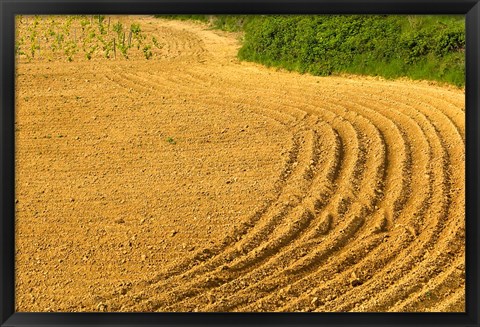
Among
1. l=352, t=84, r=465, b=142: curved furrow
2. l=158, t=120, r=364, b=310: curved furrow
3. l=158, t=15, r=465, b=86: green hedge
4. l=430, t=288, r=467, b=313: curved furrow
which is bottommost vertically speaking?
l=430, t=288, r=467, b=313: curved furrow

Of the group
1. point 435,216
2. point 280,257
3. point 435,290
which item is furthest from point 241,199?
point 435,290

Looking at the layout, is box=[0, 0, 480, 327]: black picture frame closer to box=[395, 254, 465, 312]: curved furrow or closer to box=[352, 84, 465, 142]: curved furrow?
box=[395, 254, 465, 312]: curved furrow

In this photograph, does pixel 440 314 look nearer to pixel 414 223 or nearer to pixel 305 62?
pixel 414 223

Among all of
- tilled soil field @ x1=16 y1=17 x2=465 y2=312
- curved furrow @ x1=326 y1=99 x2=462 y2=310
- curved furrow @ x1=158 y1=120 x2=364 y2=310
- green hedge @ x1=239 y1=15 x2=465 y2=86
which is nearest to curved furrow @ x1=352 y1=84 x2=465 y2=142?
tilled soil field @ x1=16 y1=17 x2=465 y2=312

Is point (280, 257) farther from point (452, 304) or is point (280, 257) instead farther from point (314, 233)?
point (452, 304)

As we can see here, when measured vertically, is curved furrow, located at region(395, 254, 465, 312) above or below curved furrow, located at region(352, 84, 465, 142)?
below

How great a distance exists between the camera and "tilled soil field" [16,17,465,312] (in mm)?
5227

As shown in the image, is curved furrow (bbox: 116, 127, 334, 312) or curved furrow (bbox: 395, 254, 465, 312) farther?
curved furrow (bbox: 116, 127, 334, 312)

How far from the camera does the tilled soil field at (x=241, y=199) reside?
206 inches

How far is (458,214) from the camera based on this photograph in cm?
634

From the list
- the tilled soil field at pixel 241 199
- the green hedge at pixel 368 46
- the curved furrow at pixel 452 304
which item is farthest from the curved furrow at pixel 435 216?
the green hedge at pixel 368 46

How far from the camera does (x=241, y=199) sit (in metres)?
6.71

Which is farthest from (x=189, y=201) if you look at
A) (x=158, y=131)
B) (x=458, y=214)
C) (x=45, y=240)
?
(x=458, y=214)
